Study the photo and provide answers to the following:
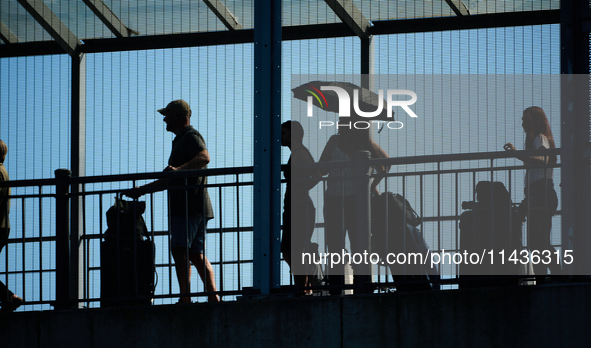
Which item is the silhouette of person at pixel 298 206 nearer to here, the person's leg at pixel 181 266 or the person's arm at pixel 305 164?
the person's arm at pixel 305 164

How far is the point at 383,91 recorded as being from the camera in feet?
29.2

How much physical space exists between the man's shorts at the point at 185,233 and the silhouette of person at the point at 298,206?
0.60 metres

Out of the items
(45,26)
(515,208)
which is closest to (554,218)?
(515,208)

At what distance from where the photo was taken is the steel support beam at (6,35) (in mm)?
9761

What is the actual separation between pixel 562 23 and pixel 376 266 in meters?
2.01

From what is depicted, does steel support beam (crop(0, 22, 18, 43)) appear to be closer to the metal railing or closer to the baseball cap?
the metal railing

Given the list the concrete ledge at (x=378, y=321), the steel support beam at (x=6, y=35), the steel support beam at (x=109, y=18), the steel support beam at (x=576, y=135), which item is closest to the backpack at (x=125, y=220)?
the concrete ledge at (x=378, y=321)

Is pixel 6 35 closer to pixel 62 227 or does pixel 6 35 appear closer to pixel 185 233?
pixel 62 227

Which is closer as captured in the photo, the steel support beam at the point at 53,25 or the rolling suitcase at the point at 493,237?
the rolling suitcase at the point at 493,237

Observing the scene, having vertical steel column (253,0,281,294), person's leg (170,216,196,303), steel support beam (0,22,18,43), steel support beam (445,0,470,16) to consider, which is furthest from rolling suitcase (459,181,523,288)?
steel support beam (0,22,18,43)

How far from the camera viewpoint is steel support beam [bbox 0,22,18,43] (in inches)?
384

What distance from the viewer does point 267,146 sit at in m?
5.69

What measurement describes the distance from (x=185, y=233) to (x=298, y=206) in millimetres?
820

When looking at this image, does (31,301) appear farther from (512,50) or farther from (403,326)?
(512,50)
